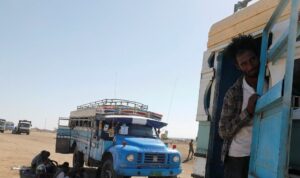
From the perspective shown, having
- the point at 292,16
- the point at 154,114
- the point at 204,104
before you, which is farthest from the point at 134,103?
the point at 292,16

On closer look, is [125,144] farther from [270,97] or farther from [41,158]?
[270,97]

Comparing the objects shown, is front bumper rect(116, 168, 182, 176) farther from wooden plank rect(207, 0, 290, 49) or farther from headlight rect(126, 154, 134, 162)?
wooden plank rect(207, 0, 290, 49)

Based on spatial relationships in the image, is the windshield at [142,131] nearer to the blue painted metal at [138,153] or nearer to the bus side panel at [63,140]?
the blue painted metal at [138,153]

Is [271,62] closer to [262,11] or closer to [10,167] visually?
[262,11]

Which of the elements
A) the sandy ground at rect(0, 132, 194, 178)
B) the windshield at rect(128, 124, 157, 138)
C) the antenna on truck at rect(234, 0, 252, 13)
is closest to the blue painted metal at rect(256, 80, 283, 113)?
the antenna on truck at rect(234, 0, 252, 13)

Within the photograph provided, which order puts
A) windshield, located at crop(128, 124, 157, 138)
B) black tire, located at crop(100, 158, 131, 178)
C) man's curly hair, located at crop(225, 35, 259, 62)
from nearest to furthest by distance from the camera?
man's curly hair, located at crop(225, 35, 259, 62), black tire, located at crop(100, 158, 131, 178), windshield, located at crop(128, 124, 157, 138)

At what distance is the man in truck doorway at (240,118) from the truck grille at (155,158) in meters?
7.88

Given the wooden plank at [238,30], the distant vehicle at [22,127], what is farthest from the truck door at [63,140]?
the distant vehicle at [22,127]

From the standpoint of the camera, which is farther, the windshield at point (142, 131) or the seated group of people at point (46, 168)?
the windshield at point (142, 131)

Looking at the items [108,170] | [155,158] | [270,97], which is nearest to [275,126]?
[270,97]

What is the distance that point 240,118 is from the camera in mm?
3037

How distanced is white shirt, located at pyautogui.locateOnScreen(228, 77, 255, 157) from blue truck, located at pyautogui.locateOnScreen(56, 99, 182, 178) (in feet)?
25.2

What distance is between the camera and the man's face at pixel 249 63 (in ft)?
10.5

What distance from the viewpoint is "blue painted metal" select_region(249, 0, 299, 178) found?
2.03 m
